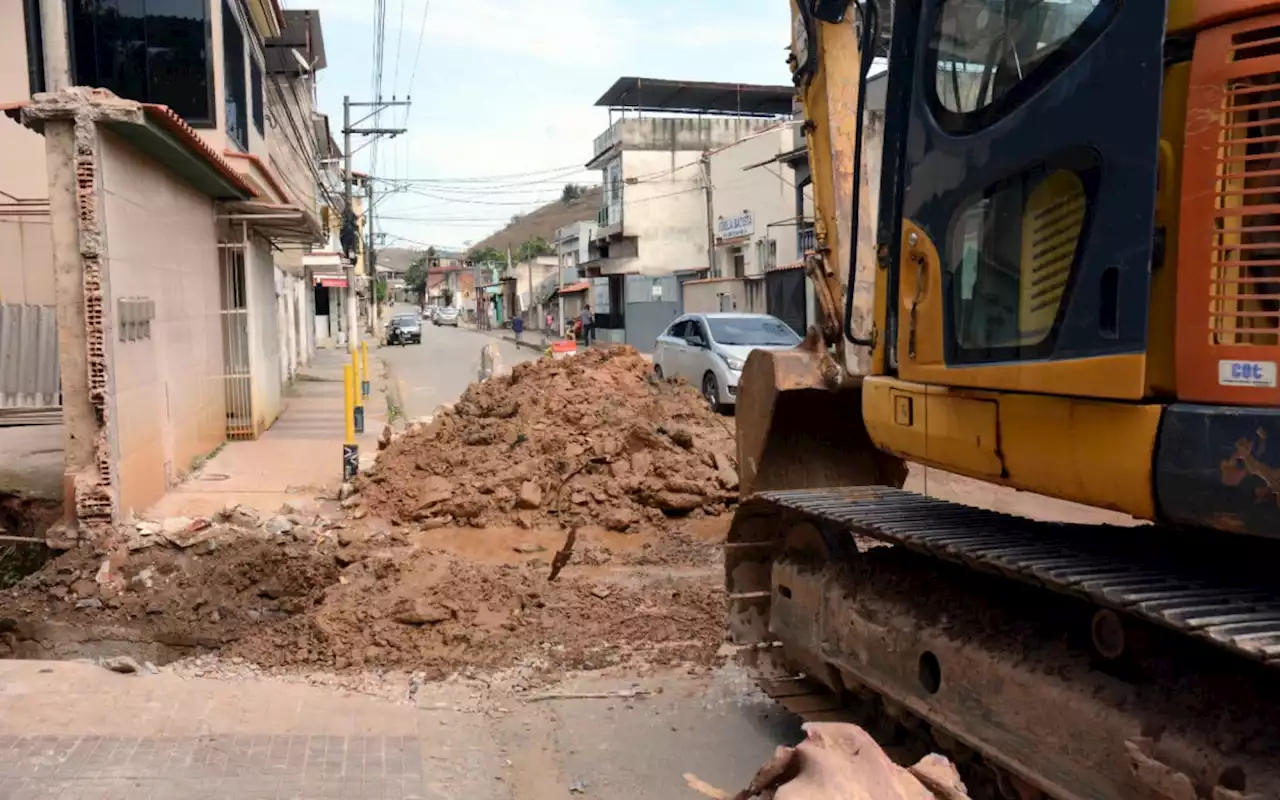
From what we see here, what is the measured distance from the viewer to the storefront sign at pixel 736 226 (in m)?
36.4

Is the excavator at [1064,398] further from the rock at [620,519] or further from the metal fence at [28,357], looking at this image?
the metal fence at [28,357]

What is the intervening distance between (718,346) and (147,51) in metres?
9.27

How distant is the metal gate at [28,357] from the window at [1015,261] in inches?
410

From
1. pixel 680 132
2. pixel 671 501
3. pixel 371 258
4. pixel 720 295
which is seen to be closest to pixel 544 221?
pixel 371 258

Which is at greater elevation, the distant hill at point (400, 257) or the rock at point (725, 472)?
the distant hill at point (400, 257)

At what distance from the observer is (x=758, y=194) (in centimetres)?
3684

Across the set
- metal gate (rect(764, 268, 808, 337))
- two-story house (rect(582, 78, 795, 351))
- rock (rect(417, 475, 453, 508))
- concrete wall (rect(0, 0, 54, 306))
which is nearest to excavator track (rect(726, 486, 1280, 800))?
rock (rect(417, 475, 453, 508))

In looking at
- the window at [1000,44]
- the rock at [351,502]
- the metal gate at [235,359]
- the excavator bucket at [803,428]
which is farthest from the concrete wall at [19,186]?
the window at [1000,44]

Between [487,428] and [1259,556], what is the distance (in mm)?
7879

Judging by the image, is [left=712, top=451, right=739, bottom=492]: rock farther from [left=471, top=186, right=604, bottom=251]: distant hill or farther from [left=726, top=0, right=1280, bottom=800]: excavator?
[left=471, top=186, right=604, bottom=251]: distant hill

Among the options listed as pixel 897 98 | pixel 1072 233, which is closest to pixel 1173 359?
pixel 1072 233

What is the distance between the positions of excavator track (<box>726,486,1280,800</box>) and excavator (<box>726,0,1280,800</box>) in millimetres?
11

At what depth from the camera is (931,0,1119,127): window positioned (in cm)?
302

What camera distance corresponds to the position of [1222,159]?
8.43ft
